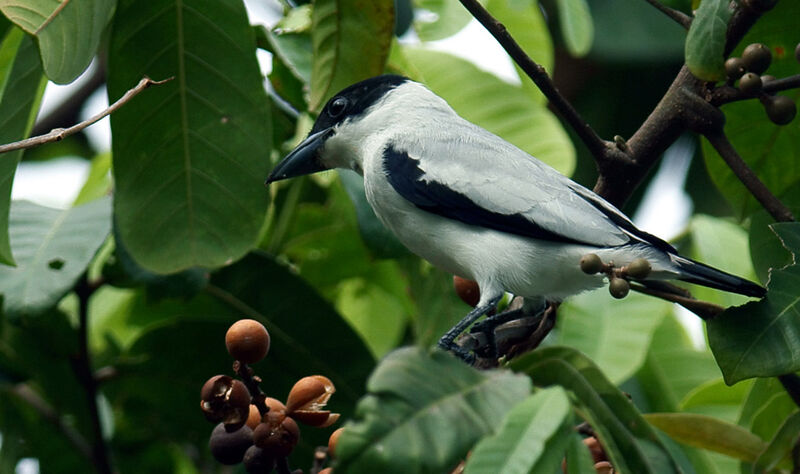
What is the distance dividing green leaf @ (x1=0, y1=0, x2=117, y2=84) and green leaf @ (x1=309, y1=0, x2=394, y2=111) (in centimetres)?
56

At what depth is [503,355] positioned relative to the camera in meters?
→ 2.23

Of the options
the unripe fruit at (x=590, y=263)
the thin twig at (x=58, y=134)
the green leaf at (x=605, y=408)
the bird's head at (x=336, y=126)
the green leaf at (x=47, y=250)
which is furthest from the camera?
the bird's head at (x=336, y=126)

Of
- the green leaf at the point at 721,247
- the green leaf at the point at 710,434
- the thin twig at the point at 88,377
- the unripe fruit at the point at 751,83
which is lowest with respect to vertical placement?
the thin twig at the point at 88,377

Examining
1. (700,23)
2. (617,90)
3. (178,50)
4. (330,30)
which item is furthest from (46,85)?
(617,90)

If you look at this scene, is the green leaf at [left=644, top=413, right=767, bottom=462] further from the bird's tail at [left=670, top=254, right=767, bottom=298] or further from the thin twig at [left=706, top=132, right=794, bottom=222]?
the thin twig at [left=706, top=132, right=794, bottom=222]

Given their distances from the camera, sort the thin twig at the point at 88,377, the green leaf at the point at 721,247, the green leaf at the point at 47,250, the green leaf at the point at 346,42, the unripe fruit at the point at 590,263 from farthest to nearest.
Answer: the green leaf at the point at 721,247, the thin twig at the point at 88,377, the green leaf at the point at 47,250, the green leaf at the point at 346,42, the unripe fruit at the point at 590,263

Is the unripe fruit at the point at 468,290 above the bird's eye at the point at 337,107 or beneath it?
beneath

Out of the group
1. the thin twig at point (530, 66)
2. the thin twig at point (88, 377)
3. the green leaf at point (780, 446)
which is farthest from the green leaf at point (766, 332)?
the thin twig at point (88, 377)

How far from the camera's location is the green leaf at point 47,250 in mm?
2557

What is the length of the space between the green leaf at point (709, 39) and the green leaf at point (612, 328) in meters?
1.04

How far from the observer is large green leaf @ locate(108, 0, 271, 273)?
249cm

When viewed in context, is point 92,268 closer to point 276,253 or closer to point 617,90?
point 276,253

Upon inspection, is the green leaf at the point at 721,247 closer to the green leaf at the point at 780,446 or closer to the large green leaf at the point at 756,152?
the large green leaf at the point at 756,152

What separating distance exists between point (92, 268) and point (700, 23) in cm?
194
